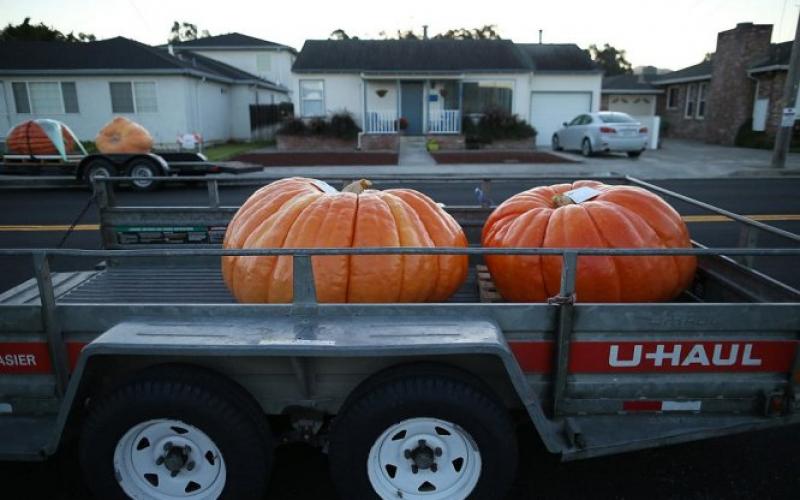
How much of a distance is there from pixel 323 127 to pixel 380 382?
81.4 feet

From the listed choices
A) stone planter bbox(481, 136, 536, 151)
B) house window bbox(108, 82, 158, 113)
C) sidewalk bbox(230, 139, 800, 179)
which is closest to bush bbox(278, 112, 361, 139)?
sidewalk bbox(230, 139, 800, 179)

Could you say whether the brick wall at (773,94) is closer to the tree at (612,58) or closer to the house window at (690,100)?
the house window at (690,100)

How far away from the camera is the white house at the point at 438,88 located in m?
27.1

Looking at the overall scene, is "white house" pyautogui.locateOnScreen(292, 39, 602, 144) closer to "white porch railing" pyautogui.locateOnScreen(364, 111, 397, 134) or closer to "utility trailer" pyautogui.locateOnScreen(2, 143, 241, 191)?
"white porch railing" pyautogui.locateOnScreen(364, 111, 397, 134)

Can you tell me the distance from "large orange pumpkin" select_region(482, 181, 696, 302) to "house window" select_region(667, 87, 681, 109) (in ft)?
116

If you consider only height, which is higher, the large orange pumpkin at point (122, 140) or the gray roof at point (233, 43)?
the gray roof at point (233, 43)

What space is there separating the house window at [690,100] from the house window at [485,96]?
12.5 meters

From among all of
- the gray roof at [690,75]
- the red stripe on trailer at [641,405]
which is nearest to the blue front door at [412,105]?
the gray roof at [690,75]

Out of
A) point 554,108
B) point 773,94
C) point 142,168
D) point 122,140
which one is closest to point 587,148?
point 554,108

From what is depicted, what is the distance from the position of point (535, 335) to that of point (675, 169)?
56.7 feet

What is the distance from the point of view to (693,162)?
19891 mm

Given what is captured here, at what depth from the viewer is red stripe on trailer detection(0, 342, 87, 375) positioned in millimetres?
2719

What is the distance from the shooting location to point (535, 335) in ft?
8.85

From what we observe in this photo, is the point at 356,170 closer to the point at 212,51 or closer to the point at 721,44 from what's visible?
the point at 721,44
